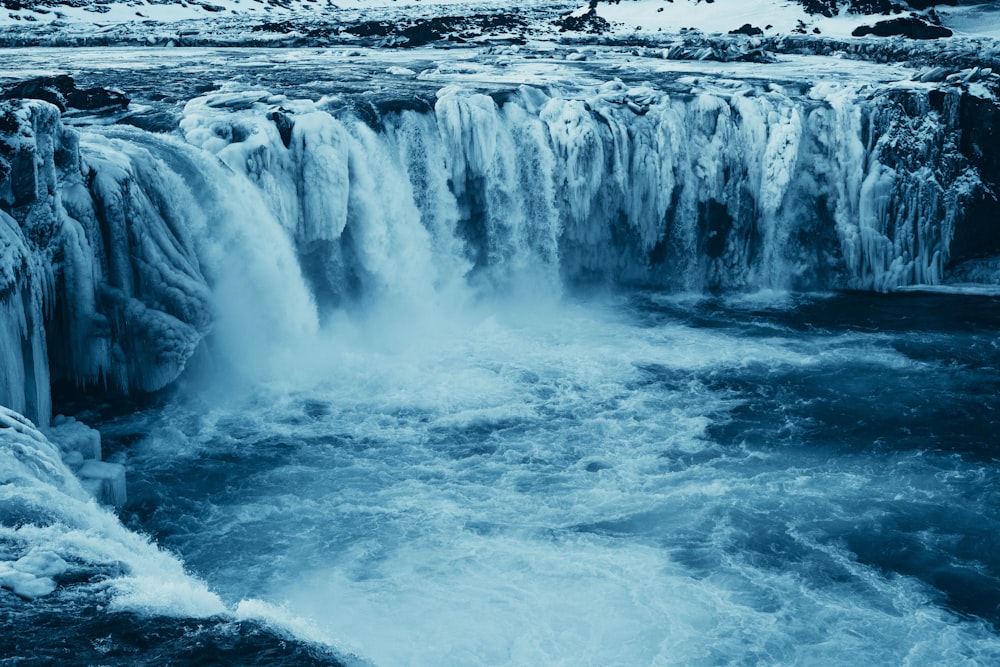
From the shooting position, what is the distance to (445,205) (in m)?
19.9

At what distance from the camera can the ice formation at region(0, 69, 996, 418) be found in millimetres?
12992

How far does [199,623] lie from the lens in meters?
7.16

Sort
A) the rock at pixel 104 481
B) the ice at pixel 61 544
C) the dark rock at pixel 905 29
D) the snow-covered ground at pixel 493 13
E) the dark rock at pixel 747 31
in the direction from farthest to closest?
the dark rock at pixel 747 31 → the snow-covered ground at pixel 493 13 → the dark rock at pixel 905 29 → the rock at pixel 104 481 → the ice at pixel 61 544

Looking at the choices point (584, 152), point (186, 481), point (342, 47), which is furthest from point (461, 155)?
point (342, 47)

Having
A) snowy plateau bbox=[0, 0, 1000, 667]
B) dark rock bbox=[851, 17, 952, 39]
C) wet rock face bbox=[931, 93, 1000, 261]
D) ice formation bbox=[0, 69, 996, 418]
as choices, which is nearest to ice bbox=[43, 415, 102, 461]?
snowy plateau bbox=[0, 0, 1000, 667]

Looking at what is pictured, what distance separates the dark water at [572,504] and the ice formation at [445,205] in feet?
4.69

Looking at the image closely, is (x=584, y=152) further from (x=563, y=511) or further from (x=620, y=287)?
(x=563, y=511)

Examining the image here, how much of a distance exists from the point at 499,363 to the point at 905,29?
76.2 ft

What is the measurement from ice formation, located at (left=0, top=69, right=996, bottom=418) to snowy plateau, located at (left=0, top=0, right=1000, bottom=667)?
2.6 inches

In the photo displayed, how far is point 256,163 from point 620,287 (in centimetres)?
854

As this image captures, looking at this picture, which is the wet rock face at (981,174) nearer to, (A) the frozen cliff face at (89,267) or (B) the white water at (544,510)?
(B) the white water at (544,510)

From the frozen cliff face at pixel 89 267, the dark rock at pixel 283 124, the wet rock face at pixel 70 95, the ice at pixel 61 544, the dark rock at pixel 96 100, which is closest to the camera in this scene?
the ice at pixel 61 544

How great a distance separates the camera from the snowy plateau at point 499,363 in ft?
32.0

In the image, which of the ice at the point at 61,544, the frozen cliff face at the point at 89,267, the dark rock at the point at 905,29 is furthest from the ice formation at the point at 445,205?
the dark rock at the point at 905,29
